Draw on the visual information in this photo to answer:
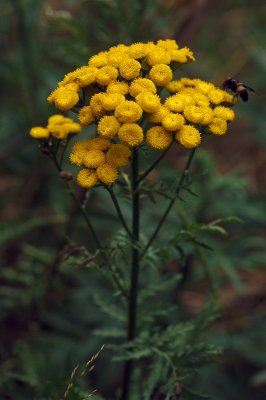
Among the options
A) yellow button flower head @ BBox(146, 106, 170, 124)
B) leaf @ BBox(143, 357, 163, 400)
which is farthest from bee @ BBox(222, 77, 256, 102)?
leaf @ BBox(143, 357, 163, 400)

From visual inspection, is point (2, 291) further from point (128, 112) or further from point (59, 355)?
point (128, 112)

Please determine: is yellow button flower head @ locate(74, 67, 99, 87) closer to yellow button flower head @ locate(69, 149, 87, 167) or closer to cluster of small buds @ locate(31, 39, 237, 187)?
cluster of small buds @ locate(31, 39, 237, 187)

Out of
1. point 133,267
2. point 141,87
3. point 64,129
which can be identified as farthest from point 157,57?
point 133,267

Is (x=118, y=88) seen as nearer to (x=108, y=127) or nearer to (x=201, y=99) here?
(x=108, y=127)

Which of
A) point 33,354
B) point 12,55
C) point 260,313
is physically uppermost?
point 12,55

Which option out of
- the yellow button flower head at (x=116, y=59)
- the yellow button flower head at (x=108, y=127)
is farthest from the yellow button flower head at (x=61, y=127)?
the yellow button flower head at (x=116, y=59)

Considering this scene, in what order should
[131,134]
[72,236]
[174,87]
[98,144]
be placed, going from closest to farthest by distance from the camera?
[131,134]
[98,144]
[174,87]
[72,236]

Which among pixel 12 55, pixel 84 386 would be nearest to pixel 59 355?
pixel 84 386
